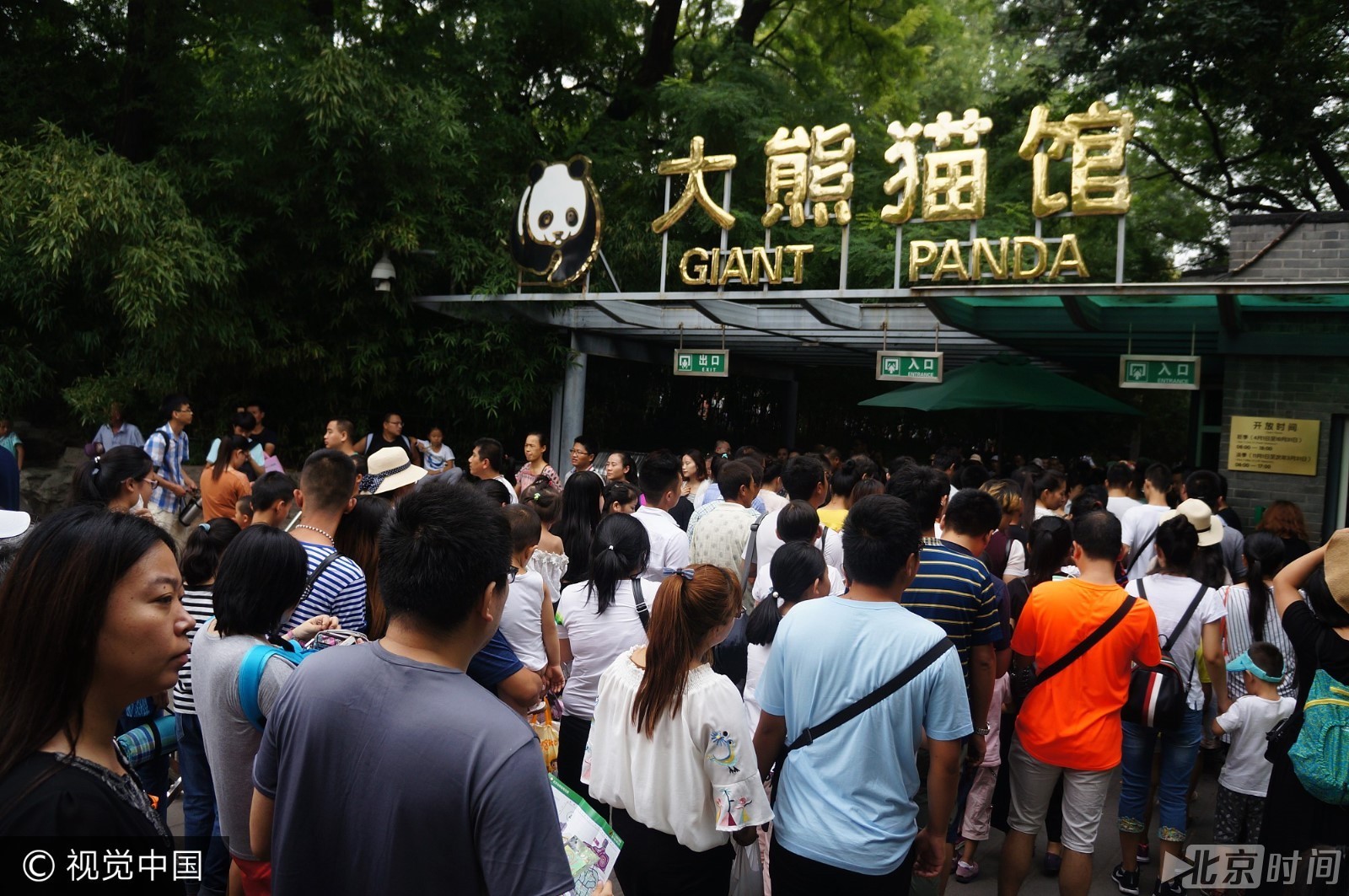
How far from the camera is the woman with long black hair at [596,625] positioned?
168 inches

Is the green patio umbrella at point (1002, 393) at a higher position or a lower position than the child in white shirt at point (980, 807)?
higher

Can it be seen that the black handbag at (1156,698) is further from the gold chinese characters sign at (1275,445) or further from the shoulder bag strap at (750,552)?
the gold chinese characters sign at (1275,445)

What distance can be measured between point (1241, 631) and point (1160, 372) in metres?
5.37

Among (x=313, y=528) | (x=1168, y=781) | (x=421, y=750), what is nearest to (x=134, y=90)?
(x=313, y=528)

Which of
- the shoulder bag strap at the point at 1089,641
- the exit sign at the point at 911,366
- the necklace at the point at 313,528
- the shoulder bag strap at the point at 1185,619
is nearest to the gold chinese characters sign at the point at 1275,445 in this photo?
the exit sign at the point at 911,366

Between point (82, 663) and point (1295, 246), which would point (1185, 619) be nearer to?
point (82, 663)

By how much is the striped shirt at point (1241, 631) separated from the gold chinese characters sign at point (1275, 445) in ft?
19.3

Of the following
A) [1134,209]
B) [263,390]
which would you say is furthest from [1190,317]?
[1134,209]

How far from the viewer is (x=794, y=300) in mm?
10820

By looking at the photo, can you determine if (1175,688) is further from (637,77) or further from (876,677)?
(637,77)

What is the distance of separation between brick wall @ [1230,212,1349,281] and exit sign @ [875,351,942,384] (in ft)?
9.87

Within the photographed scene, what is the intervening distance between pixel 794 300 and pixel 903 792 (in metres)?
8.23

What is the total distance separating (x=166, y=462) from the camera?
9.27 metres

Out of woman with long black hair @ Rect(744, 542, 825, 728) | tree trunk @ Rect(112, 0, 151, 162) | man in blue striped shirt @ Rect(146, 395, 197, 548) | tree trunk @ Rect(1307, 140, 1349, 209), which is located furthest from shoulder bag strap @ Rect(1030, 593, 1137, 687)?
tree trunk @ Rect(1307, 140, 1349, 209)
